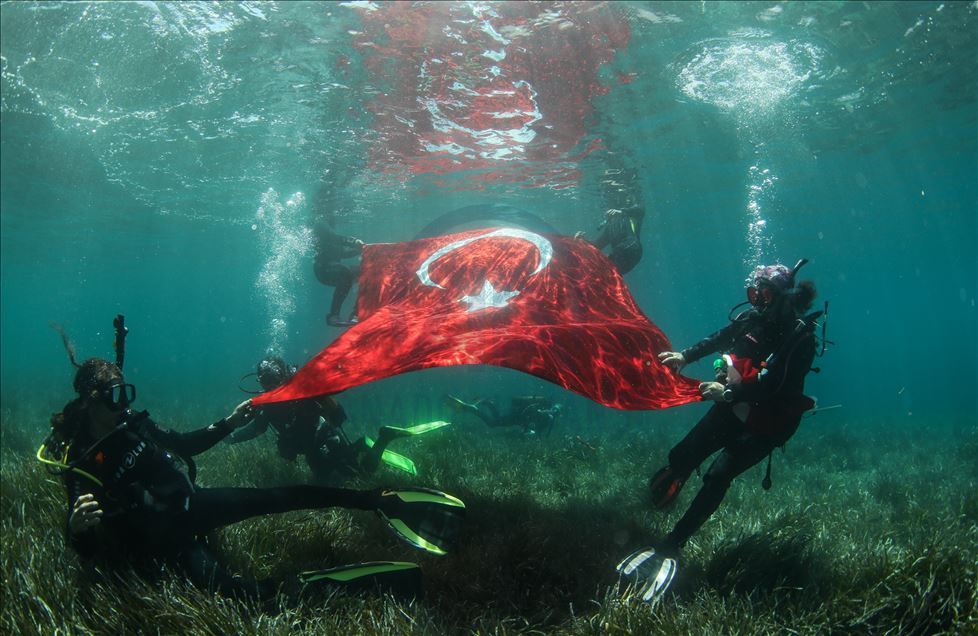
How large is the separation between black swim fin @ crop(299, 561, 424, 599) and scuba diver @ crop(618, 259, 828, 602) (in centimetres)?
184

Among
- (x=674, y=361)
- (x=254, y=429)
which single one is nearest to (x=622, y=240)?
(x=674, y=361)

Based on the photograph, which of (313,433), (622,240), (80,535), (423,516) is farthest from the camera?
(622,240)

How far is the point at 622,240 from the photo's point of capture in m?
10.4

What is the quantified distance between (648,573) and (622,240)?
7682mm

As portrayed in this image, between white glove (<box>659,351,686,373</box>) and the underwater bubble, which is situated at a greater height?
the underwater bubble

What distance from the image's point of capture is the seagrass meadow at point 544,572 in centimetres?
320

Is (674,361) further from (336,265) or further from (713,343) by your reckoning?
(336,265)

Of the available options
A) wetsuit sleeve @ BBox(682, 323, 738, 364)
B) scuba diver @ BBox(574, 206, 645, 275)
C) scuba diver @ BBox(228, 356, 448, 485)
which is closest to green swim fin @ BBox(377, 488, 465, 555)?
scuba diver @ BBox(228, 356, 448, 485)

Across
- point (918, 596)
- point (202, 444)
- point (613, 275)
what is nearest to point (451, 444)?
point (613, 275)

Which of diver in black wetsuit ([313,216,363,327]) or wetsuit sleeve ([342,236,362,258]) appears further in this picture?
wetsuit sleeve ([342,236,362,258])

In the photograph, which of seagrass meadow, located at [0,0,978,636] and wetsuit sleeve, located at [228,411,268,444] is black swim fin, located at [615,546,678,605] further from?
wetsuit sleeve, located at [228,411,268,444]

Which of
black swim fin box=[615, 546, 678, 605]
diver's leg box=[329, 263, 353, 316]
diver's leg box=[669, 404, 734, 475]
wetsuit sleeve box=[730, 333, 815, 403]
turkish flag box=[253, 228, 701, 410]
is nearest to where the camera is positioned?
black swim fin box=[615, 546, 678, 605]

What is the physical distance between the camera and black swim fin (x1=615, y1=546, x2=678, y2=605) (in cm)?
374

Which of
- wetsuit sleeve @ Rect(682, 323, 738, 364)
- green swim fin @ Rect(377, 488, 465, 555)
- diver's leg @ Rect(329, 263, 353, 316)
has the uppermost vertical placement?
diver's leg @ Rect(329, 263, 353, 316)
